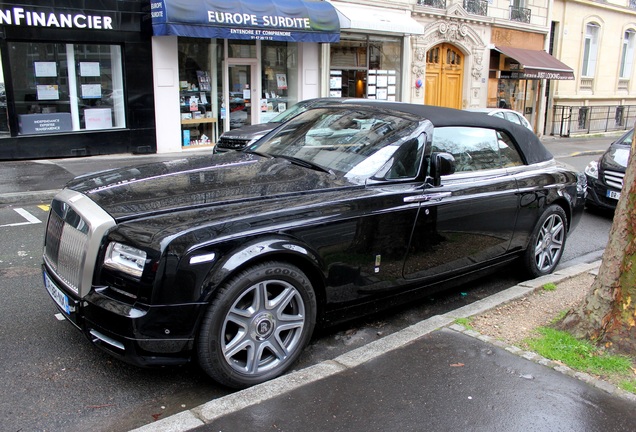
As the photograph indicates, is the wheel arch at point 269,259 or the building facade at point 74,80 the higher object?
the building facade at point 74,80

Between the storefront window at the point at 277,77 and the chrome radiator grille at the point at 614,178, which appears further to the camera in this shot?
the storefront window at the point at 277,77

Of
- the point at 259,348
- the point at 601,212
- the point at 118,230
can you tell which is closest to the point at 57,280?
the point at 118,230

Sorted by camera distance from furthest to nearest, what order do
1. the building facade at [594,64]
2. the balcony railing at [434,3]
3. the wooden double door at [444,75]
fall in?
the building facade at [594,64] < the wooden double door at [444,75] < the balcony railing at [434,3]

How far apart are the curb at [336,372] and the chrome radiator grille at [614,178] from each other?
5082 millimetres

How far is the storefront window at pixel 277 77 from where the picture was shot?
15805 mm

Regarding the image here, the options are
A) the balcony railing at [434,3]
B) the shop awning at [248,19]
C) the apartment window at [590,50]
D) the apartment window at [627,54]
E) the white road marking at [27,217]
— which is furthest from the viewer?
the apartment window at [627,54]

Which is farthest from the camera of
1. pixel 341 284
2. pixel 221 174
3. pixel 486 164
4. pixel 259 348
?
pixel 486 164

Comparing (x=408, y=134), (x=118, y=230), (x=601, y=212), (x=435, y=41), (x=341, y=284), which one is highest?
(x=435, y=41)

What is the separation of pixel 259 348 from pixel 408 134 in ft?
6.54

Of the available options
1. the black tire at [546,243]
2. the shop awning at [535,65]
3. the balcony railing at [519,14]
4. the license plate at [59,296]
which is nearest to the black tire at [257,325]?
the license plate at [59,296]

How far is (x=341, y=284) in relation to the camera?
3777mm

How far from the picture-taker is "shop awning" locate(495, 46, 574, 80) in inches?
822

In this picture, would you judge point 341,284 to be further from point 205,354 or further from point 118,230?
point 118,230

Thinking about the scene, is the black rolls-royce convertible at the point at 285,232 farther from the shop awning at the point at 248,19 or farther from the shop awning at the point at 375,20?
the shop awning at the point at 375,20
